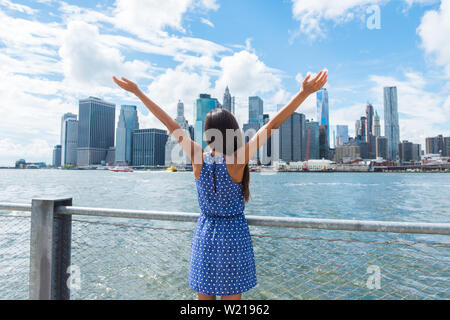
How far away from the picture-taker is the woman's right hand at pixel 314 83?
1799mm

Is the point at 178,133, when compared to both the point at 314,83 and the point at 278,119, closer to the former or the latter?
the point at 278,119

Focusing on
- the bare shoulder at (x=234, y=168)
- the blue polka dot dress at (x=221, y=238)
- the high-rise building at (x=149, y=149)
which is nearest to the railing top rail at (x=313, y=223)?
the blue polka dot dress at (x=221, y=238)

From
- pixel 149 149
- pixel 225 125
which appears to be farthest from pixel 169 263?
pixel 149 149

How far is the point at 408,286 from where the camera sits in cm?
727

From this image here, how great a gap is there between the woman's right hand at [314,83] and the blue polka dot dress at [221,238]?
0.70 meters

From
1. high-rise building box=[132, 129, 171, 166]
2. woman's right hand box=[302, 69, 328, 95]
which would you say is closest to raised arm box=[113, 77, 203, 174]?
woman's right hand box=[302, 69, 328, 95]

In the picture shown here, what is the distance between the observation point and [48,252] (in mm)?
2457

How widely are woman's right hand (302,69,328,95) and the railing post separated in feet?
7.50

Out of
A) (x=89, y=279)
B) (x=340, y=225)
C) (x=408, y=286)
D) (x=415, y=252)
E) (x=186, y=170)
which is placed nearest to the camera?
(x=340, y=225)

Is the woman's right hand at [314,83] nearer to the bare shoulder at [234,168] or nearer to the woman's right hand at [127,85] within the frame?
the bare shoulder at [234,168]
